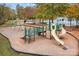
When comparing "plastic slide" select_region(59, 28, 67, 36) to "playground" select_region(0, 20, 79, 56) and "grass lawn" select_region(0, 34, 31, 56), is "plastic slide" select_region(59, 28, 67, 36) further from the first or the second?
"grass lawn" select_region(0, 34, 31, 56)

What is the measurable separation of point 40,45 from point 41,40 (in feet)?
0.13

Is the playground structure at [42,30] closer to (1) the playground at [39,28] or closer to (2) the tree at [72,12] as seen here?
(1) the playground at [39,28]

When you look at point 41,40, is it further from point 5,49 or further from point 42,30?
point 5,49

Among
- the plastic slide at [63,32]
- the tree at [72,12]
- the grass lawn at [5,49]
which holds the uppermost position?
the tree at [72,12]

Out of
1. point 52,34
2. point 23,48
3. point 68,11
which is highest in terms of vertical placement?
point 68,11

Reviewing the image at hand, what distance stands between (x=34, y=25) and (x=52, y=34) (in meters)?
0.16

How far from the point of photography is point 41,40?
1674 mm

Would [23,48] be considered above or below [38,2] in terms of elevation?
below

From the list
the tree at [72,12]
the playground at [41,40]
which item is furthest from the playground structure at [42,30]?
the tree at [72,12]

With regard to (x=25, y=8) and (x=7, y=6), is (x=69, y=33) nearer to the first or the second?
(x=25, y=8)

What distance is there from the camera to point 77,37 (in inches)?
65.4

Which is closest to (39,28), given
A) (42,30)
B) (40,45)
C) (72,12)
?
(42,30)

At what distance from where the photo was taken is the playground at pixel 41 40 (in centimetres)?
166

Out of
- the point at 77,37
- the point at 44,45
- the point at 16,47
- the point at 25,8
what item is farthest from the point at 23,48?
the point at 77,37
